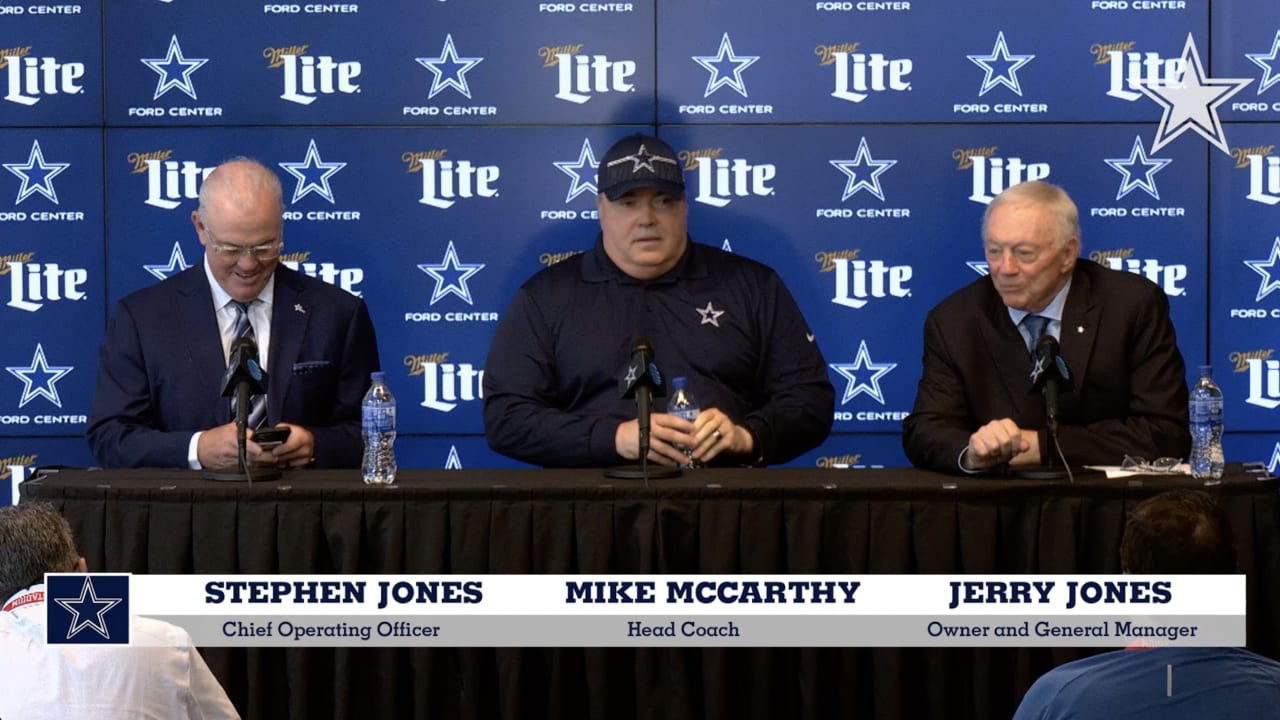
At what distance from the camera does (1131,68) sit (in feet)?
18.0

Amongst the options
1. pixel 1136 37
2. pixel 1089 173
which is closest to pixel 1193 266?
pixel 1089 173

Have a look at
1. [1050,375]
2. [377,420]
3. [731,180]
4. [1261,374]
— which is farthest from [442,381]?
[1261,374]

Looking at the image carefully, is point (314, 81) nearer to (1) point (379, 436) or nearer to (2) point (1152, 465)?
(1) point (379, 436)

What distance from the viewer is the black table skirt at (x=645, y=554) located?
345 cm

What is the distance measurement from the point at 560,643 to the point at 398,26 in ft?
9.69

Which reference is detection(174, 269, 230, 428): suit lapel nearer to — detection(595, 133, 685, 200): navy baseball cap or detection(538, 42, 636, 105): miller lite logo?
detection(595, 133, 685, 200): navy baseball cap

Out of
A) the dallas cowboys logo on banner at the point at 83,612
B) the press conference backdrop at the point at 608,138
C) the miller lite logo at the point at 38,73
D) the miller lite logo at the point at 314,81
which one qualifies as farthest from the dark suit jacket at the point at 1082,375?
the miller lite logo at the point at 38,73

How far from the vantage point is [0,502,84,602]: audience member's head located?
232 cm

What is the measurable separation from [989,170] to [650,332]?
1828 millimetres

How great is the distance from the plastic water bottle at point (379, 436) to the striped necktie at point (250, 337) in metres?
0.55

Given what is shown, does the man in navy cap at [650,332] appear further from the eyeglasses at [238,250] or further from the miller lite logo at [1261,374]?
the miller lite logo at [1261,374]

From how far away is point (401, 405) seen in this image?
559 centimetres

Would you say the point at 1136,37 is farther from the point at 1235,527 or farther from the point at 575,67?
the point at 1235,527

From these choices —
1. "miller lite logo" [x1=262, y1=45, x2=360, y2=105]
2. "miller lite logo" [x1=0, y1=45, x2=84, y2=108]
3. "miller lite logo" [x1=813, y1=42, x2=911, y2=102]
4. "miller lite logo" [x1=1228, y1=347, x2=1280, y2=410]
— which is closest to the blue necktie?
"miller lite logo" [x1=813, y1=42, x2=911, y2=102]
